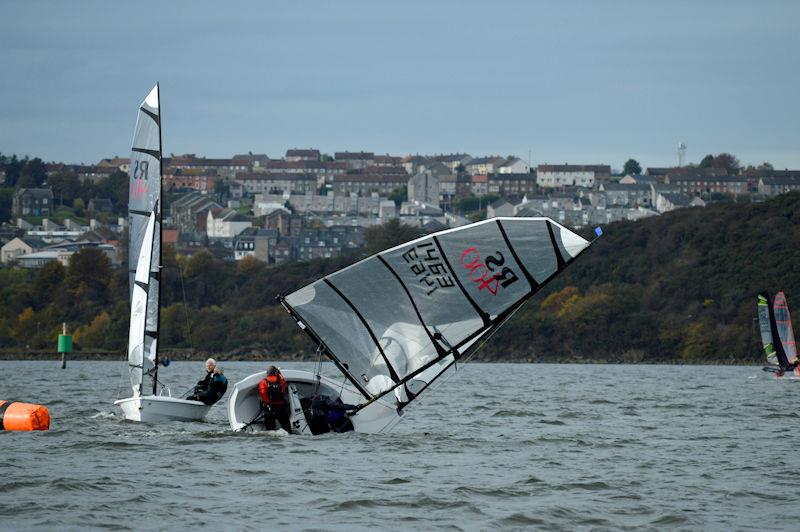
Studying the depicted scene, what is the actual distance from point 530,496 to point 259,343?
2658 inches

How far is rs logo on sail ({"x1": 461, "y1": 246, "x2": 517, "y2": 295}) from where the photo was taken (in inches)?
804

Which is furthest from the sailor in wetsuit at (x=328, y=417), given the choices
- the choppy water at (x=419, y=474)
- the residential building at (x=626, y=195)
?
the residential building at (x=626, y=195)

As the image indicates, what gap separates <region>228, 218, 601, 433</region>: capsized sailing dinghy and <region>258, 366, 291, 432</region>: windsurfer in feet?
0.60

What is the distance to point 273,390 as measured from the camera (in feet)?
70.4

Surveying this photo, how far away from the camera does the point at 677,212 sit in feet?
309

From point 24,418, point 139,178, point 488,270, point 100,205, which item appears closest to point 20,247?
point 100,205

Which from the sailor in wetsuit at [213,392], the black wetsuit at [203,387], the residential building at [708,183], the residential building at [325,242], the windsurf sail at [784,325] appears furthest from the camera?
the residential building at [708,183]

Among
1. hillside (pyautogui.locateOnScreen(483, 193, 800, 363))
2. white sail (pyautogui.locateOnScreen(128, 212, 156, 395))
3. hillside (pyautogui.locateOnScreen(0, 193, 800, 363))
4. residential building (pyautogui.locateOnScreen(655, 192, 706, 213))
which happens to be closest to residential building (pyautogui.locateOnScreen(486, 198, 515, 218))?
residential building (pyautogui.locateOnScreen(655, 192, 706, 213))

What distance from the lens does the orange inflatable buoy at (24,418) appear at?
75.5ft

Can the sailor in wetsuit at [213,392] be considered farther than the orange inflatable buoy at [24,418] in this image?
Yes

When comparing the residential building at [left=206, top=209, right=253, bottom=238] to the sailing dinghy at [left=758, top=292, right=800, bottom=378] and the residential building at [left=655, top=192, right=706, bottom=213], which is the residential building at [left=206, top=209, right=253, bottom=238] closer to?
the residential building at [left=655, top=192, right=706, bottom=213]

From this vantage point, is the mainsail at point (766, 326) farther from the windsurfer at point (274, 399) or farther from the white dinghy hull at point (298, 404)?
the windsurfer at point (274, 399)

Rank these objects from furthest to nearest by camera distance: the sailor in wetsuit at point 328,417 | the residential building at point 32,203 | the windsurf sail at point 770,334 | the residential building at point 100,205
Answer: the residential building at point 100,205
the residential building at point 32,203
the windsurf sail at point 770,334
the sailor in wetsuit at point 328,417

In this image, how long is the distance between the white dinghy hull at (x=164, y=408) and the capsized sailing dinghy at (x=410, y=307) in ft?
4.11
